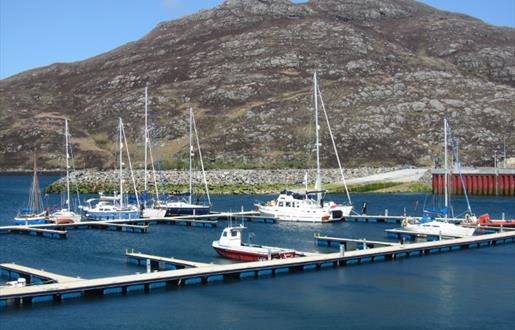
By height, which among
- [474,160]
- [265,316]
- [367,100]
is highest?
[367,100]

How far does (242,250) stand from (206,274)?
940 centimetres

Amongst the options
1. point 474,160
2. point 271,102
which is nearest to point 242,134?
point 271,102

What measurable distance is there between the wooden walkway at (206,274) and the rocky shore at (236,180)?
8240cm

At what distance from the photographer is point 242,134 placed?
183 m

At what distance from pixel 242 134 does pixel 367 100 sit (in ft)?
107

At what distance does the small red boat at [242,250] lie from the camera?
57.2 m

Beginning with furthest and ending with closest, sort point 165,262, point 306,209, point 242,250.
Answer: point 306,209
point 242,250
point 165,262

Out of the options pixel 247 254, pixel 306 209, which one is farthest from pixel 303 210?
pixel 247 254

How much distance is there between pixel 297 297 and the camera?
4584 centimetres

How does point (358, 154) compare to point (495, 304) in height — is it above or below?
above

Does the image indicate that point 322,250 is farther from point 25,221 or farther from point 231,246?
point 25,221

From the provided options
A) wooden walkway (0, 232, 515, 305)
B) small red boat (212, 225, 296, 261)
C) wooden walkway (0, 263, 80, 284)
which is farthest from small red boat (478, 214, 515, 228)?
wooden walkway (0, 263, 80, 284)

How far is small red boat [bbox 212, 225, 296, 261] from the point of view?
57156mm

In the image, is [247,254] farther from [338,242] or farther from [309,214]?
[309,214]
